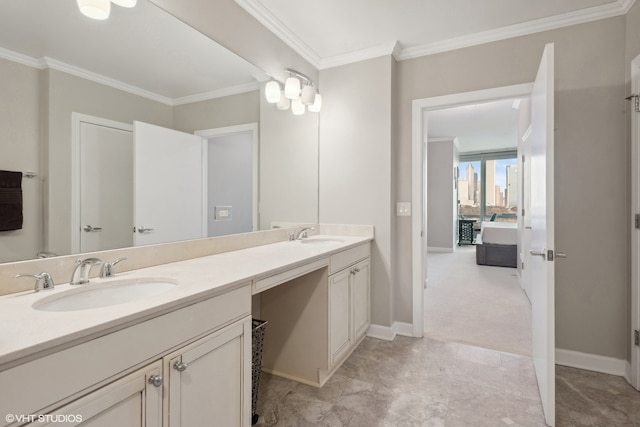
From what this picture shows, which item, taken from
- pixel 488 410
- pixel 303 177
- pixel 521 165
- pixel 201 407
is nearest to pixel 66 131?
pixel 201 407

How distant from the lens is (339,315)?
7.15 feet

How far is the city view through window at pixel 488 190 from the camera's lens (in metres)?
8.59

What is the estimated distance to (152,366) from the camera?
0.96m

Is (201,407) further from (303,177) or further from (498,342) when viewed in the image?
(498,342)

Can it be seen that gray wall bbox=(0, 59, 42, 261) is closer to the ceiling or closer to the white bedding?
the ceiling

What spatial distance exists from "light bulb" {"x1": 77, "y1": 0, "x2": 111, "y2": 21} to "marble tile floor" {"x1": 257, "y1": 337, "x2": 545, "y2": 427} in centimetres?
205

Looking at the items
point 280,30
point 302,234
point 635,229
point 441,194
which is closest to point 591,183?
point 635,229

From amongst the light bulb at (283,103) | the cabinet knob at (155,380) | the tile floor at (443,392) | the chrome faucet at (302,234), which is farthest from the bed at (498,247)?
the cabinet knob at (155,380)

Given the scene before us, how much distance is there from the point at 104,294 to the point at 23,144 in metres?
0.61

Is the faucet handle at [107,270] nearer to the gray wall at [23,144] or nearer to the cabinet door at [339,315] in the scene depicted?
the gray wall at [23,144]

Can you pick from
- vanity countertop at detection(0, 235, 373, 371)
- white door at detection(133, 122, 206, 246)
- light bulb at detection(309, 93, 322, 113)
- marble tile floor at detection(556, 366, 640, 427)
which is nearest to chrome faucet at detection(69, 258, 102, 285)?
vanity countertop at detection(0, 235, 373, 371)

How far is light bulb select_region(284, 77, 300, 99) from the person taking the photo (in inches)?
97.0

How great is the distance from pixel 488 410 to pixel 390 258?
1224mm

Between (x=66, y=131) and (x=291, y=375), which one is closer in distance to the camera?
(x=66, y=131)
